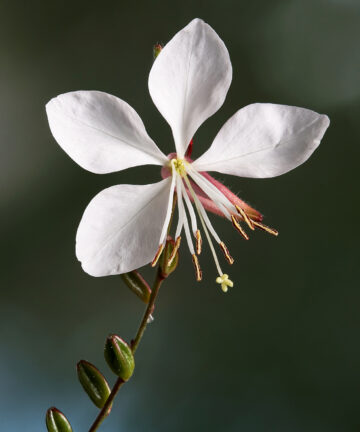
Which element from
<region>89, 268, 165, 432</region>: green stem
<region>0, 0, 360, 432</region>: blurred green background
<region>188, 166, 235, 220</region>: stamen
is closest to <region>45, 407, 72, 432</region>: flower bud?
<region>89, 268, 165, 432</region>: green stem

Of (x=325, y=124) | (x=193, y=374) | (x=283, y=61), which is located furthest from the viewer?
(x=283, y=61)

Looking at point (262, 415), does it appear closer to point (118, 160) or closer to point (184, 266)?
point (184, 266)

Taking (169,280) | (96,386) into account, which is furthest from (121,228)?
(169,280)

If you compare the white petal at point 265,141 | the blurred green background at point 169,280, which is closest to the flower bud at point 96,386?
the white petal at point 265,141

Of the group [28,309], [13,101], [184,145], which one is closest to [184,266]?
[28,309]

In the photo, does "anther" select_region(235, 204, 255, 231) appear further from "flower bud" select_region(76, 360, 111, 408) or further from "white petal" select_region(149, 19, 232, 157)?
"flower bud" select_region(76, 360, 111, 408)

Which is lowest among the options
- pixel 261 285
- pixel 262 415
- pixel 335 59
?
pixel 262 415

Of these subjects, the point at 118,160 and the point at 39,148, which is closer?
the point at 118,160

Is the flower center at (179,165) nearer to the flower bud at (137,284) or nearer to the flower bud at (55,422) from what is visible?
the flower bud at (137,284)
